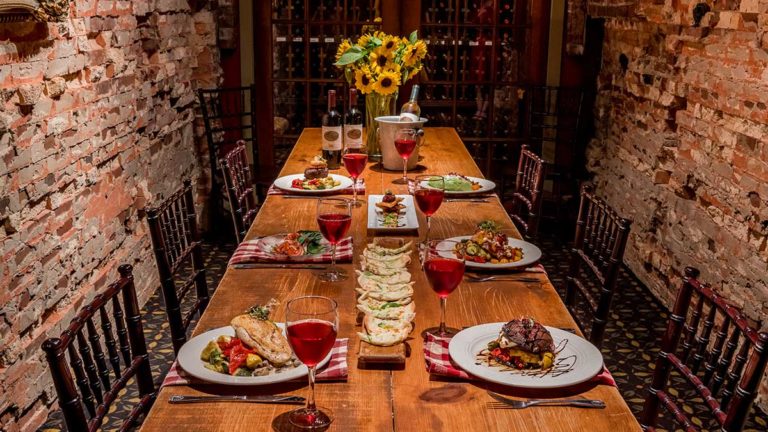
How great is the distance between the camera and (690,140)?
3.93 meters

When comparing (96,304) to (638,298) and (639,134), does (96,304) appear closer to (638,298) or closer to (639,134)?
(638,298)

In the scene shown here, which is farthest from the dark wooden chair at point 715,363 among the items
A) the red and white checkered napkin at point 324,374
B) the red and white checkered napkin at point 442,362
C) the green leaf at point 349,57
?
the green leaf at point 349,57

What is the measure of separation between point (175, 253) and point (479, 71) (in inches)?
148

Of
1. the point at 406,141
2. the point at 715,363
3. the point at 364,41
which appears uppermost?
the point at 364,41

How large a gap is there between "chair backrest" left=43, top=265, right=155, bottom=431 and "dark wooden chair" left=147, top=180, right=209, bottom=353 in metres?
0.39

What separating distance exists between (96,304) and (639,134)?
12.2 ft

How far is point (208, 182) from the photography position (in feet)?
17.9

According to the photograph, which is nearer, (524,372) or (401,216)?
(524,372)

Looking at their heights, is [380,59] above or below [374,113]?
above

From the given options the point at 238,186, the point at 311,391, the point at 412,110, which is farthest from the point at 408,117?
the point at 311,391

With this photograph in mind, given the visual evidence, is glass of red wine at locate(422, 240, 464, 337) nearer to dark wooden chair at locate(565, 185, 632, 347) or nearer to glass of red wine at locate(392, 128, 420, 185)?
dark wooden chair at locate(565, 185, 632, 347)

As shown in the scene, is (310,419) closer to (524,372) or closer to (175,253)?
(524,372)

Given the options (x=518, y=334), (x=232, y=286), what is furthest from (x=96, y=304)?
(x=518, y=334)

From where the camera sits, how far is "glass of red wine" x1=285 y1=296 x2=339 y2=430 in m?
1.36
